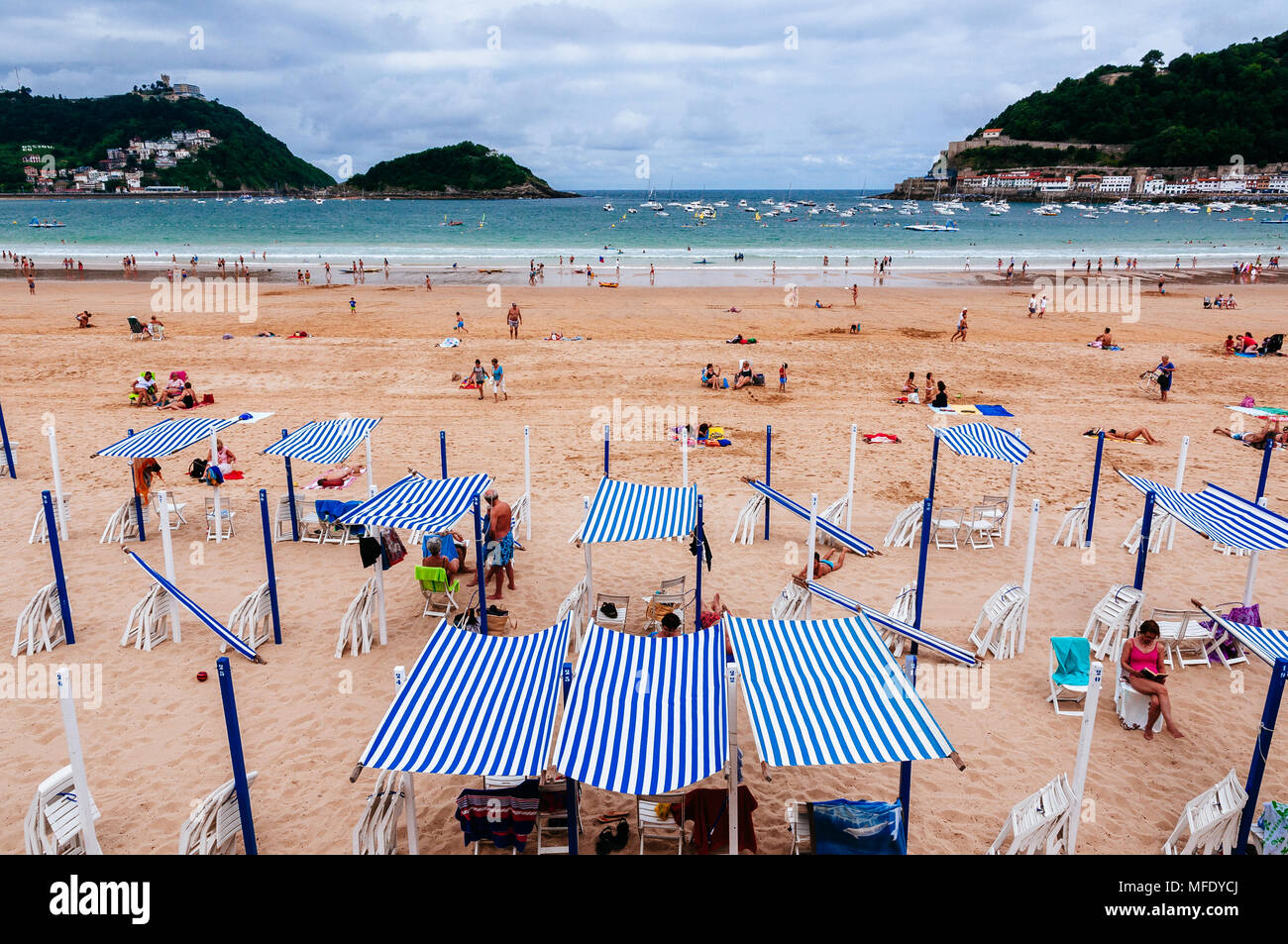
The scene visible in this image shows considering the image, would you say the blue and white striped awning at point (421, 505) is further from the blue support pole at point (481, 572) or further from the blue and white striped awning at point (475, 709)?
the blue and white striped awning at point (475, 709)

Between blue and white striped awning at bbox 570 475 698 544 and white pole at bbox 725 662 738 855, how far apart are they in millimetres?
3290

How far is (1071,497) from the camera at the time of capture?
13.0 m

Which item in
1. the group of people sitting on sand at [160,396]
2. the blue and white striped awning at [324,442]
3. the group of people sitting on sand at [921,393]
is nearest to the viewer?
the blue and white striped awning at [324,442]

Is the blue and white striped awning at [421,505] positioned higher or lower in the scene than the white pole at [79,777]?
higher

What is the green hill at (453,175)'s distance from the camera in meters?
175

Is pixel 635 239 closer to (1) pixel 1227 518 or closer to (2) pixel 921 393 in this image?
(2) pixel 921 393

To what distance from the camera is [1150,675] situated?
23.8 feet

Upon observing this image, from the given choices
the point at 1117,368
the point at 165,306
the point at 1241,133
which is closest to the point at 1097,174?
the point at 1241,133

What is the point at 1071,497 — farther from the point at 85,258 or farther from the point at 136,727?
the point at 85,258

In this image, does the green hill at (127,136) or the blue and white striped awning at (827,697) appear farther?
the green hill at (127,136)

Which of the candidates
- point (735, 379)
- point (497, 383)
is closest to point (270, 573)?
point (497, 383)

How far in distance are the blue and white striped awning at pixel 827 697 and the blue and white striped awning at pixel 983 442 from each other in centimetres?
534

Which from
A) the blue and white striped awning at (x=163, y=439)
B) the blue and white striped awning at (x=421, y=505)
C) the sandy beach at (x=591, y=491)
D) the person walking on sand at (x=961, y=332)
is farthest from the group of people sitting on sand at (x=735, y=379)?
the blue and white striped awning at (x=163, y=439)

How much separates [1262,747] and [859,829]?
278cm
